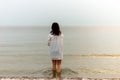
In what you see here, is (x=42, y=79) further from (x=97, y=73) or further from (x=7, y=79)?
(x=97, y=73)

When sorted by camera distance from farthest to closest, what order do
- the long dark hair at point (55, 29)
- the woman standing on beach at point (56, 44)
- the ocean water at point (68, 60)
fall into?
the ocean water at point (68, 60) → the woman standing on beach at point (56, 44) → the long dark hair at point (55, 29)

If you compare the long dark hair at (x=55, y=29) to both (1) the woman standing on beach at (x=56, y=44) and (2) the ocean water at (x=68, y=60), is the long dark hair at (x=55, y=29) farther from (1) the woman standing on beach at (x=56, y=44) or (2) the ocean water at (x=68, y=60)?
(2) the ocean water at (x=68, y=60)

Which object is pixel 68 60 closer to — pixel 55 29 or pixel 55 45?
pixel 55 45

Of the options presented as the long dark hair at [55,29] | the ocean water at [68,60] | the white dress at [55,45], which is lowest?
the ocean water at [68,60]

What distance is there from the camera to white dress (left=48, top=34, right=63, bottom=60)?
981 centimetres

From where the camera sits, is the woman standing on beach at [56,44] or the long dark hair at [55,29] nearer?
the long dark hair at [55,29]

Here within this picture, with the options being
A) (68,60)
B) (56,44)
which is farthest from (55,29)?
(68,60)

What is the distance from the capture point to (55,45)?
32.7ft

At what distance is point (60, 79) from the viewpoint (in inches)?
320

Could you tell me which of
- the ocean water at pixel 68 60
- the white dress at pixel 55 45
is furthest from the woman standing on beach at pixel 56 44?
the ocean water at pixel 68 60

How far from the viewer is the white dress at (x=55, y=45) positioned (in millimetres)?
9812

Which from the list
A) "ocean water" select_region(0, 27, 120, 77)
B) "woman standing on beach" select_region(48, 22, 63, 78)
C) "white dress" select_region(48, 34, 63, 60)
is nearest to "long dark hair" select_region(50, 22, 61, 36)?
"woman standing on beach" select_region(48, 22, 63, 78)

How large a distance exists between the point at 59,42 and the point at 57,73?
47.1 inches

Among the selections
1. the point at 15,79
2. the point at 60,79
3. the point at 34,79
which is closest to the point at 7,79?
the point at 15,79
